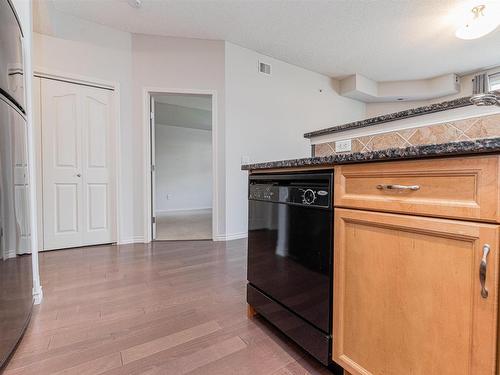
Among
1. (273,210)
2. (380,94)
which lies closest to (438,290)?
(273,210)

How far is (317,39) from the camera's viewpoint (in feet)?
11.3

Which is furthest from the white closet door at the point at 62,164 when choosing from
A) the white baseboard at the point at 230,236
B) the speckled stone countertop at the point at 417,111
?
the speckled stone countertop at the point at 417,111

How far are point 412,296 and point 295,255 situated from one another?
0.47 m

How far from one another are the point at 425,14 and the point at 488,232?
349 centimetres

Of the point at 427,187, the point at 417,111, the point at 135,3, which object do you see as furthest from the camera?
the point at 135,3

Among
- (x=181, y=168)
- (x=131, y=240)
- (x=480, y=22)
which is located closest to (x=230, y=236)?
(x=131, y=240)

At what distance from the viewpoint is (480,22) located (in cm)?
275

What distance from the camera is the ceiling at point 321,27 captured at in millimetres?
2732

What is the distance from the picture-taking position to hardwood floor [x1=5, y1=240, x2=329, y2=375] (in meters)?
1.08

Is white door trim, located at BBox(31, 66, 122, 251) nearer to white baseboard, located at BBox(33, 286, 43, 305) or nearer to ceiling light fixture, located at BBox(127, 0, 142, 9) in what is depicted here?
ceiling light fixture, located at BBox(127, 0, 142, 9)

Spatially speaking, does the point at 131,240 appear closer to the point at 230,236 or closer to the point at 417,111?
the point at 230,236

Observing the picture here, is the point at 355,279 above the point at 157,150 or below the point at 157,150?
below

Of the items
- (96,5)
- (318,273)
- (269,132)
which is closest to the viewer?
(318,273)

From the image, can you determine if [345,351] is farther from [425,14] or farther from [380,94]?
[380,94]
